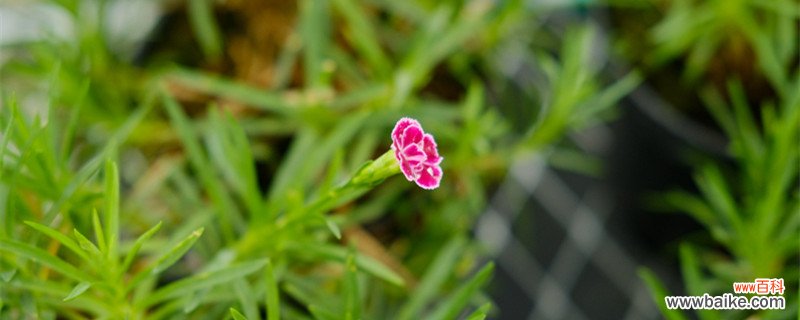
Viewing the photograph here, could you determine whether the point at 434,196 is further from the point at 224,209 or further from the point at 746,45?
the point at 746,45

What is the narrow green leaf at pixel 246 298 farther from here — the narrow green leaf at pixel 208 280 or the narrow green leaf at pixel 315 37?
the narrow green leaf at pixel 315 37

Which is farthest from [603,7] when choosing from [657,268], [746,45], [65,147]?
[65,147]

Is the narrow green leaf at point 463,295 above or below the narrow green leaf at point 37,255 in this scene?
above

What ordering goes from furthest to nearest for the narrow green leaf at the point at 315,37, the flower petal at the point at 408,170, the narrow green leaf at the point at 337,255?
the narrow green leaf at the point at 315,37 < the narrow green leaf at the point at 337,255 < the flower petal at the point at 408,170

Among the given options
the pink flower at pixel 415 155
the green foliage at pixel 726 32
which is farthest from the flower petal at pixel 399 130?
the green foliage at pixel 726 32

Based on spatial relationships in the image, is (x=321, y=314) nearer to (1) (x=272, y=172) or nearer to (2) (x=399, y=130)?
(2) (x=399, y=130)

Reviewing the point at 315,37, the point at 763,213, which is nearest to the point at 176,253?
the point at 315,37
